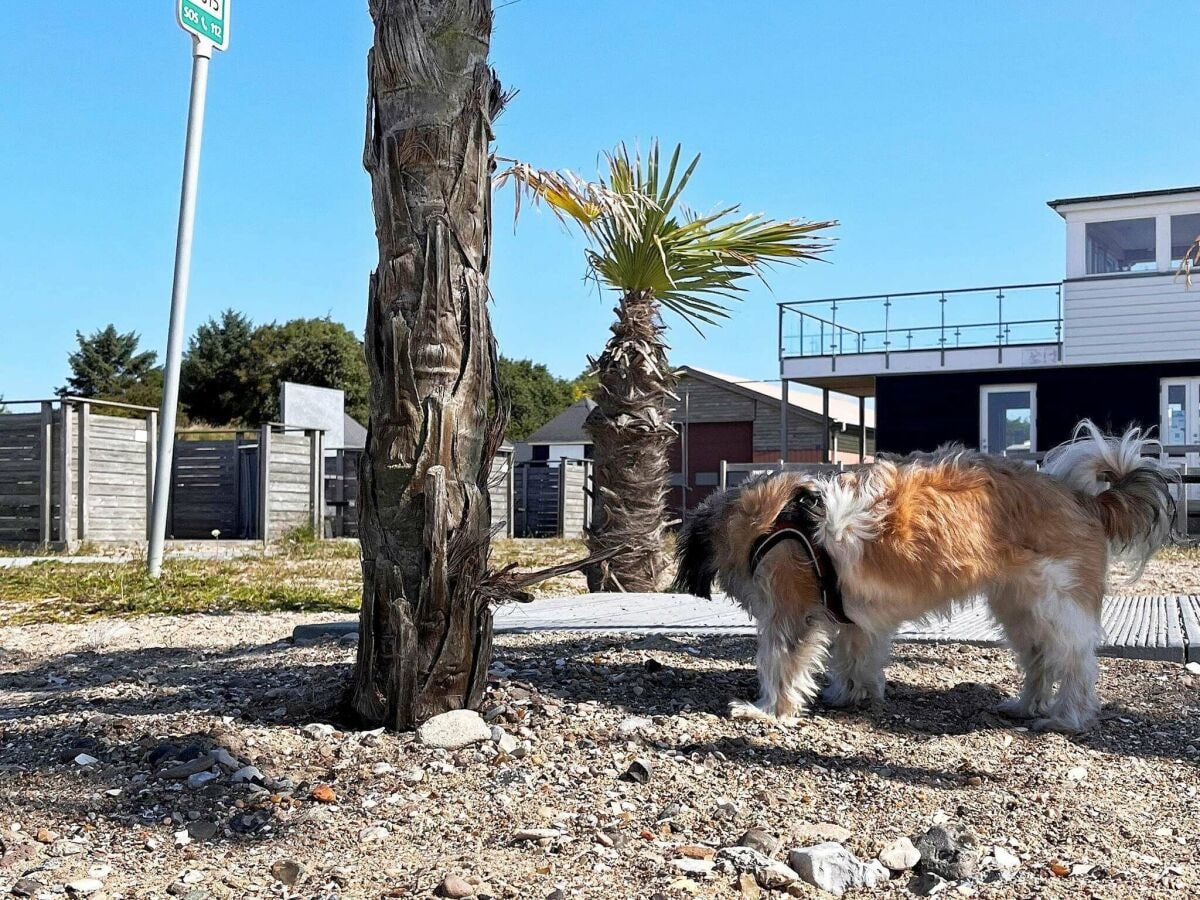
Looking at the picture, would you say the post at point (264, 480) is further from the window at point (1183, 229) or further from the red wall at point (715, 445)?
the red wall at point (715, 445)

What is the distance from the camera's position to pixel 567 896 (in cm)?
268

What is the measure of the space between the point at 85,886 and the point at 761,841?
167 cm

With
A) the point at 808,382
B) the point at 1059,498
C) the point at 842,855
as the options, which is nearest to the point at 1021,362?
the point at 808,382

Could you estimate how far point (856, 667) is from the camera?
4633 mm

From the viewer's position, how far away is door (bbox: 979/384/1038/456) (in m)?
25.2

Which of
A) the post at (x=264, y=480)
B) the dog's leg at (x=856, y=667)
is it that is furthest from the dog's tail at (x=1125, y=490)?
the post at (x=264, y=480)

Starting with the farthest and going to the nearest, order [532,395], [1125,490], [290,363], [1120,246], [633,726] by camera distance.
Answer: [532,395], [290,363], [1120,246], [1125,490], [633,726]

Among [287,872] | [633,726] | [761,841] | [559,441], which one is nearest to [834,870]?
[761,841]

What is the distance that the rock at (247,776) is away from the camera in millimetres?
3387

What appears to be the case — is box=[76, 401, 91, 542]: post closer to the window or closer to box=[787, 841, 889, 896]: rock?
box=[787, 841, 889, 896]: rock

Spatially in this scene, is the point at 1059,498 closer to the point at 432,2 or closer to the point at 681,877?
the point at 681,877

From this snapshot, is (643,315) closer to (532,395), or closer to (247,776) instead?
(247,776)

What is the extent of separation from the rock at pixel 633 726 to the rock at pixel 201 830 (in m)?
1.39

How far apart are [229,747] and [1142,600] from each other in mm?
6509
